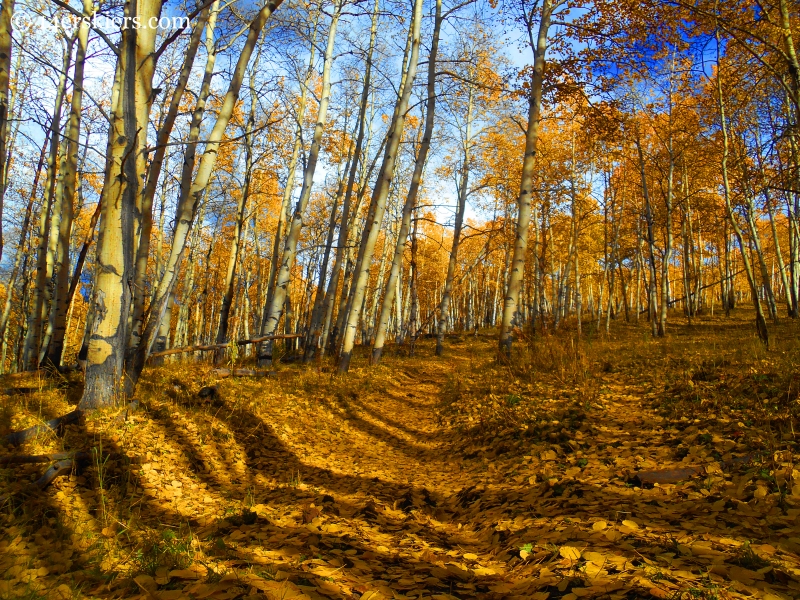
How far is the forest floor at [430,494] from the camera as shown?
1.94 m

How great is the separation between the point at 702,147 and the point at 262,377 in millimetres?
17786

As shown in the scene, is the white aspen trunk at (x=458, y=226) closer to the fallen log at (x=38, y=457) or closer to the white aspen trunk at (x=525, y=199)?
the white aspen trunk at (x=525, y=199)

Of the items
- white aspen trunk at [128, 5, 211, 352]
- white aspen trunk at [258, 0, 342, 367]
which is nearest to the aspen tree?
white aspen trunk at [258, 0, 342, 367]

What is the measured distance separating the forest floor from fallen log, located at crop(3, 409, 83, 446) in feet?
0.28

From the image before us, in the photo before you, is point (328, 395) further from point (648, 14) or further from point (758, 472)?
point (648, 14)

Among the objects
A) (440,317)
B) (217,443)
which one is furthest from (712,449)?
(440,317)

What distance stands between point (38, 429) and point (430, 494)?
358cm

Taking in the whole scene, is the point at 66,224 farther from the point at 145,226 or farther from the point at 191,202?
the point at 191,202

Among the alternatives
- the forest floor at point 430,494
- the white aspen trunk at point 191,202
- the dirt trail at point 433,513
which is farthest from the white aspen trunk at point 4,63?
the dirt trail at point 433,513

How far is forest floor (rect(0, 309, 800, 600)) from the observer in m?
1.94

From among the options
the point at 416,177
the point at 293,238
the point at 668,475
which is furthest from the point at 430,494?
the point at 416,177

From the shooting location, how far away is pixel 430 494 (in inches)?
141

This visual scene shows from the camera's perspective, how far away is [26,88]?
426 inches

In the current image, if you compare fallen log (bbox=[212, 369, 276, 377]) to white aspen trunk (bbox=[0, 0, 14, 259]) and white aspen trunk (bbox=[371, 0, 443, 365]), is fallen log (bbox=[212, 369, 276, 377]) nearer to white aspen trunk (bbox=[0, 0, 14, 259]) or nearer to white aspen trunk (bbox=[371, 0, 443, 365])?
white aspen trunk (bbox=[371, 0, 443, 365])
